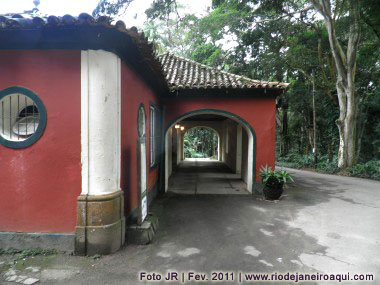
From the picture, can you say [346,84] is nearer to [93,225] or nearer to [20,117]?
[93,225]

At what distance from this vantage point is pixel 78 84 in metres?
3.72

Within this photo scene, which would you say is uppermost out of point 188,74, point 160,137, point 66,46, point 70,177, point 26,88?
point 188,74

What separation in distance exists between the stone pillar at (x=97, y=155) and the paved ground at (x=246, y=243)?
0.35 meters

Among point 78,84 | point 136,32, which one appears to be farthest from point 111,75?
point 136,32

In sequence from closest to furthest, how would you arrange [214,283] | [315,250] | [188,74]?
[214,283], [315,250], [188,74]

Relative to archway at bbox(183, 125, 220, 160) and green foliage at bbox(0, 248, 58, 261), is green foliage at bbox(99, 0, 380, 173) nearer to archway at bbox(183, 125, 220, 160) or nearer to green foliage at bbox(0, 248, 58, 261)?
green foliage at bbox(0, 248, 58, 261)

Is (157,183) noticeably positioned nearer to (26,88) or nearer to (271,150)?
(271,150)

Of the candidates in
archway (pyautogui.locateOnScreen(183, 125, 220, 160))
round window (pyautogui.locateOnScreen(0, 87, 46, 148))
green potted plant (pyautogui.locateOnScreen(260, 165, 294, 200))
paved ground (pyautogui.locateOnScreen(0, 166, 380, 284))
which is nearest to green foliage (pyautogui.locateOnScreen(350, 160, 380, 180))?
paved ground (pyautogui.locateOnScreen(0, 166, 380, 284))

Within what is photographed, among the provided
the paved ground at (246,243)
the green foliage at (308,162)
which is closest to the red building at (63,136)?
the paved ground at (246,243)

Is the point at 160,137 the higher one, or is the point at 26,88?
the point at 26,88

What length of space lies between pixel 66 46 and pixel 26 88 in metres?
0.95

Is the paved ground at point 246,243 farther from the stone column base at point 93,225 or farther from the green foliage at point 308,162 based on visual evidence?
the green foliage at point 308,162

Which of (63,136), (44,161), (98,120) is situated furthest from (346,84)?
(44,161)

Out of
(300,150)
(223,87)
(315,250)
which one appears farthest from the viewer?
(300,150)
